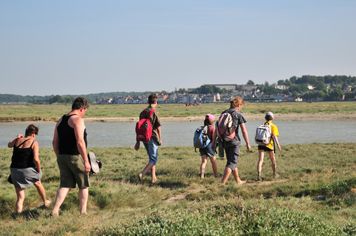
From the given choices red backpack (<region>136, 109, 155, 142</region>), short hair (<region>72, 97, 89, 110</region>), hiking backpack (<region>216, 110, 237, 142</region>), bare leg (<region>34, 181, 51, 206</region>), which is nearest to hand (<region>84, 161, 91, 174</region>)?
short hair (<region>72, 97, 89, 110</region>)

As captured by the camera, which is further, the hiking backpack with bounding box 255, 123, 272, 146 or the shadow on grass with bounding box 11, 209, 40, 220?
the hiking backpack with bounding box 255, 123, 272, 146

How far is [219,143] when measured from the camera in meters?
7.34

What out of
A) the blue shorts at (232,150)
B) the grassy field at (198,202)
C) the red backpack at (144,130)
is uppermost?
the red backpack at (144,130)

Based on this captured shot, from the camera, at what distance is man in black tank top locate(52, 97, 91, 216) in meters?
4.88

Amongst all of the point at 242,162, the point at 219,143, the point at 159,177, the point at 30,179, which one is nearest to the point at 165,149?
the point at 242,162

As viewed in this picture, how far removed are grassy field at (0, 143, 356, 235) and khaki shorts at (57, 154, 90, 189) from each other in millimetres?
486

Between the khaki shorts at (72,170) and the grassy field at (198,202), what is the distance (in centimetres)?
49

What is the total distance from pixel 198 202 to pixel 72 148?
6.49 ft

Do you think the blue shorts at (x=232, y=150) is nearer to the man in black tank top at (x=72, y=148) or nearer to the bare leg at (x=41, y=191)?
the man in black tank top at (x=72, y=148)

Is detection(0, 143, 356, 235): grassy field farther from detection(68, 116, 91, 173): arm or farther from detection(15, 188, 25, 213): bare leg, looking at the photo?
detection(68, 116, 91, 173): arm

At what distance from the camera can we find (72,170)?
5070mm

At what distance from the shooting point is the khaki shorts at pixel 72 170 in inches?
197

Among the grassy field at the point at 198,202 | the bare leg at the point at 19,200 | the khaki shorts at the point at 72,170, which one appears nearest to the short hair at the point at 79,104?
the khaki shorts at the point at 72,170

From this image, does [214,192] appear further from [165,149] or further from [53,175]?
[165,149]
